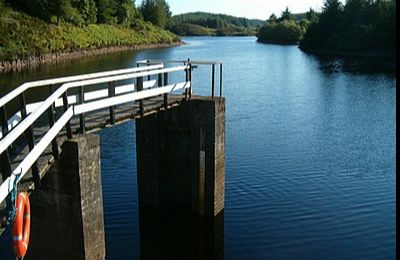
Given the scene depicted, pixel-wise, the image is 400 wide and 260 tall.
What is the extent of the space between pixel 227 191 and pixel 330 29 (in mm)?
97445

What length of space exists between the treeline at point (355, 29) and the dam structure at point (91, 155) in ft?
242

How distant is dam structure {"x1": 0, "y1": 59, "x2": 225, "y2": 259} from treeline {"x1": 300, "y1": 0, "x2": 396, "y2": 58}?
73672mm

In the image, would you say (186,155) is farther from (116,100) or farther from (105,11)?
(105,11)

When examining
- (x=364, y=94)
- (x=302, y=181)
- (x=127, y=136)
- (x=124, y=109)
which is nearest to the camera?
(x=124, y=109)

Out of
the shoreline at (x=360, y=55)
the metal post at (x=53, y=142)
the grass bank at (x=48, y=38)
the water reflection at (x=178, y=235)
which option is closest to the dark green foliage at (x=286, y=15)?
the shoreline at (x=360, y=55)

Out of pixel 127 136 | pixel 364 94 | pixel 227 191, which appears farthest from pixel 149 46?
pixel 227 191

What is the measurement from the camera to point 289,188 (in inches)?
761

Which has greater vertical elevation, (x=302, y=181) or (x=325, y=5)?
(x=325, y=5)

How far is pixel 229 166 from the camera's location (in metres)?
21.7

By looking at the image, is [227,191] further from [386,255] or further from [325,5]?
[325,5]

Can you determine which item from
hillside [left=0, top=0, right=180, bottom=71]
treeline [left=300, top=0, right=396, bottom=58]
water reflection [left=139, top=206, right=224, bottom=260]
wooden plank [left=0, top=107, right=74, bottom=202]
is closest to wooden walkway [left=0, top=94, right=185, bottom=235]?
wooden plank [left=0, top=107, right=74, bottom=202]

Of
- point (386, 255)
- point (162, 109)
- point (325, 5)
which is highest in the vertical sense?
point (325, 5)

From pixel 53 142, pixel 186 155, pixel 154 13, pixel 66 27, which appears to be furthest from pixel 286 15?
pixel 53 142

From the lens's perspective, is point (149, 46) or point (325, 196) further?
point (149, 46)
